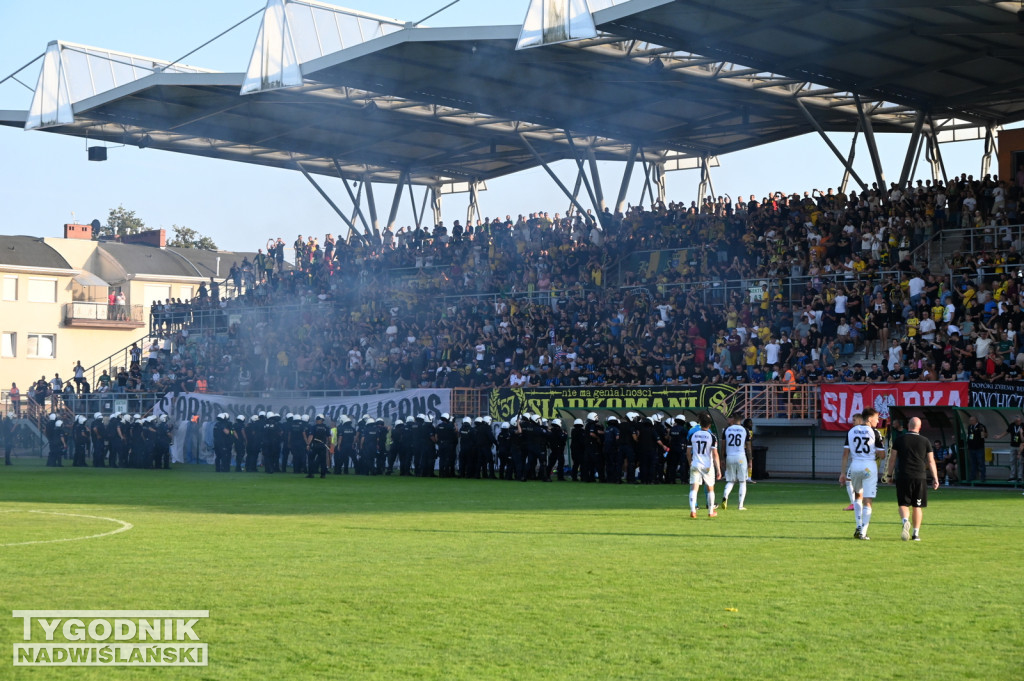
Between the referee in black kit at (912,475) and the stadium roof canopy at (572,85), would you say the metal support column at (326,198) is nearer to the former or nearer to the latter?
the stadium roof canopy at (572,85)

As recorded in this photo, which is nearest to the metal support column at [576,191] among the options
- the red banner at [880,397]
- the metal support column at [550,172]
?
the metal support column at [550,172]

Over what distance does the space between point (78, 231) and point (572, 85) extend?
4780cm

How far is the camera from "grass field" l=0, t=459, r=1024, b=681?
7.96 m

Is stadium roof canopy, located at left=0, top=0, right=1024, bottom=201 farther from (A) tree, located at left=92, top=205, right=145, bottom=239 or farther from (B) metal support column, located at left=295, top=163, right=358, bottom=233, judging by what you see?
(A) tree, located at left=92, top=205, right=145, bottom=239

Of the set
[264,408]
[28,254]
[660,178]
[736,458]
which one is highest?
[660,178]

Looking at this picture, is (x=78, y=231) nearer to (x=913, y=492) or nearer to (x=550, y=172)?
(x=550, y=172)

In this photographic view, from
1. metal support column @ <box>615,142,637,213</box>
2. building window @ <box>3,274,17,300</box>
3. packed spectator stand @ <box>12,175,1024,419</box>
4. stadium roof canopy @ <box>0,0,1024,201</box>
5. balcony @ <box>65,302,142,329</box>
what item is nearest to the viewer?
stadium roof canopy @ <box>0,0,1024,201</box>

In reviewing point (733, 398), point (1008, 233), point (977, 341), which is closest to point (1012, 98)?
point (1008, 233)

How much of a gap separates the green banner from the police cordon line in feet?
1.86

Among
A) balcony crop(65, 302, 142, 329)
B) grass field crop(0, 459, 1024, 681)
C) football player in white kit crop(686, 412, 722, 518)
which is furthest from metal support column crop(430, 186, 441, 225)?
football player in white kit crop(686, 412, 722, 518)

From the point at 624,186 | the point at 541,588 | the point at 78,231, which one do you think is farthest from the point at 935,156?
the point at 78,231

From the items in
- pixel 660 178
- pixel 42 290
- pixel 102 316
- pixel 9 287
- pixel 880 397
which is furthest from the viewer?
pixel 102 316

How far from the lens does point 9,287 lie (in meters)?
62.7

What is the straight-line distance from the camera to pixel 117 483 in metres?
27.1
